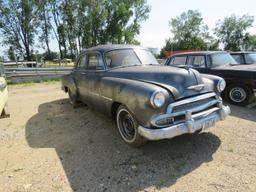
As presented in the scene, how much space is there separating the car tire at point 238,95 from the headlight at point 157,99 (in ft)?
13.2

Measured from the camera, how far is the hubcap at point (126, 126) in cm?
359

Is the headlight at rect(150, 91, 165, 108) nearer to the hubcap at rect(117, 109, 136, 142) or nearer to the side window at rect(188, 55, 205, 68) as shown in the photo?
the hubcap at rect(117, 109, 136, 142)

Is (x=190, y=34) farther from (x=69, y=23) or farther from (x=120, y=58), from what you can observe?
(x=120, y=58)

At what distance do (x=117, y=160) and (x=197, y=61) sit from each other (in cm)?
488

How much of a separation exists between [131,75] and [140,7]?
38518 millimetres

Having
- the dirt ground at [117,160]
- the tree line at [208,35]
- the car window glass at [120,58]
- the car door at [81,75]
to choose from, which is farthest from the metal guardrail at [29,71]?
the tree line at [208,35]

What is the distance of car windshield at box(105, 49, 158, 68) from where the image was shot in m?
4.29

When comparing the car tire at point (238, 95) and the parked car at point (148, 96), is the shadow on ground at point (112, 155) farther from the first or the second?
the car tire at point (238, 95)

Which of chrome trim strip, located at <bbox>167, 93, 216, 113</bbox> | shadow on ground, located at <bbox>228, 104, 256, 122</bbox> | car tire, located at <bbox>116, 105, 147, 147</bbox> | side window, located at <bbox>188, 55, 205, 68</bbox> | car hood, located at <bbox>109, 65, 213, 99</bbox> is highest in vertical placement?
side window, located at <bbox>188, 55, 205, 68</bbox>

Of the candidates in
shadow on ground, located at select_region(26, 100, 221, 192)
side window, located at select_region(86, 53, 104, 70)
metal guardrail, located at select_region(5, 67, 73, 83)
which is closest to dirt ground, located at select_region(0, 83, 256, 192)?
shadow on ground, located at select_region(26, 100, 221, 192)

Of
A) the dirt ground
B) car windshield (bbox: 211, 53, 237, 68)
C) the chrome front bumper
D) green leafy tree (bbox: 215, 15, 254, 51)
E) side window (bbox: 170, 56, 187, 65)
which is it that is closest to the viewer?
the dirt ground

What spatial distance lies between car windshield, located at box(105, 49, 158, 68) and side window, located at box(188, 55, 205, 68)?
8.99 feet

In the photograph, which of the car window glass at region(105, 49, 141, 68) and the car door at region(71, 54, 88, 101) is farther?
the car door at region(71, 54, 88, 101)

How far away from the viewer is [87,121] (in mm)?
4977
